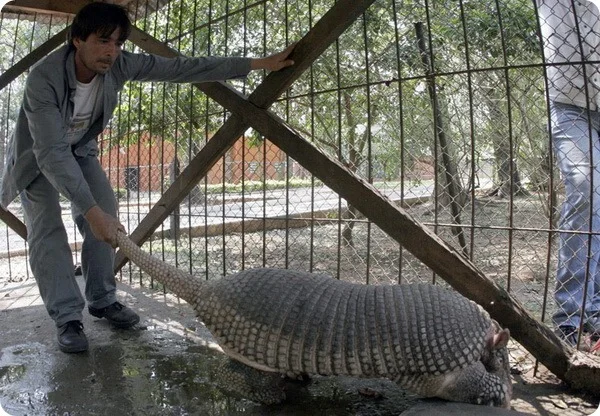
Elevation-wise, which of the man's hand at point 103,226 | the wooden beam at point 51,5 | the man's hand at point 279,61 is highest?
the wooden beam at point 51,5

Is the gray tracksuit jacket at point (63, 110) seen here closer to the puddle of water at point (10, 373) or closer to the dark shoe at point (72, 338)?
the dark shoe at point (72, 338)

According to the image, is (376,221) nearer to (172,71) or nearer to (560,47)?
(560,47)

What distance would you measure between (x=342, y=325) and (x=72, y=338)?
211cm

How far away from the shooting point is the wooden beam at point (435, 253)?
10.5 feet

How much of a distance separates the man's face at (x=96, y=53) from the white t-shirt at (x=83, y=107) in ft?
0.27

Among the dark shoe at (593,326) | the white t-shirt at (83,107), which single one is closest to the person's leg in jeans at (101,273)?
the white t-shirt at (83,107)

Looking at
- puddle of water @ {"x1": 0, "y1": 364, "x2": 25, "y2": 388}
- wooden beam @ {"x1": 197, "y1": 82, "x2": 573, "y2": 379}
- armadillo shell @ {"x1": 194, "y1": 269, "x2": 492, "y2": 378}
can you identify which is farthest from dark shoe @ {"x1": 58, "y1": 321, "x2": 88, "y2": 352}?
wooden beam @ {"x1": 197, "y1": 82, "x2": 573, "y2": 379}

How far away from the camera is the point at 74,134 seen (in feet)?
13.1

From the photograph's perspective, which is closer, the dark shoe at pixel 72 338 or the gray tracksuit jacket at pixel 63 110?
the gray tracksuit jacket at pixel 63 110

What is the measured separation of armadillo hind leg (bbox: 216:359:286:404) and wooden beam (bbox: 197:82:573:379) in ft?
3.77

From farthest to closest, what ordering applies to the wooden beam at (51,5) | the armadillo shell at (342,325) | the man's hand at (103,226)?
the wooden beam at (51,5), the man's hand at (103,226), the armadillo shell at (342,325)

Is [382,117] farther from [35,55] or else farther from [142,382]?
[142,382]

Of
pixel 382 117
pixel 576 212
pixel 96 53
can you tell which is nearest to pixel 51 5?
pixel 96 53

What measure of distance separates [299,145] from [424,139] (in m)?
2.73
